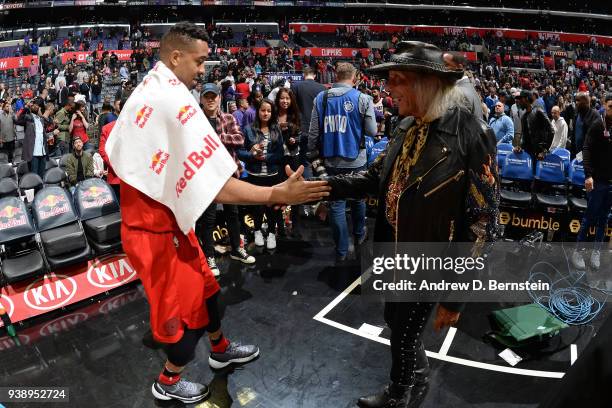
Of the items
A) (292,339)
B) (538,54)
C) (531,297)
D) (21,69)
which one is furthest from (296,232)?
(538,54)

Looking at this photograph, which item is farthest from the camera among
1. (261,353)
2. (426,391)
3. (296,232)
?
(296,232)

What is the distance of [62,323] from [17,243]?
90cm

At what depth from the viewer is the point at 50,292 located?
13.7 ft

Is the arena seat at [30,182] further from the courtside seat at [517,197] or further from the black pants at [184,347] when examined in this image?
the courtside seat at [517,197]

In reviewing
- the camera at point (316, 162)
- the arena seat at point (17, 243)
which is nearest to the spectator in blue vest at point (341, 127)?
the camera at point (316, 162)

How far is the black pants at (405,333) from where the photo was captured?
2.48 meters

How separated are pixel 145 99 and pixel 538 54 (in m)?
32.1

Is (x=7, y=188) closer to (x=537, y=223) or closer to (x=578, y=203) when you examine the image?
(x=537, y=223)

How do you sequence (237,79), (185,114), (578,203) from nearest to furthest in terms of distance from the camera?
(185,114) < (578,203) < (237,79)

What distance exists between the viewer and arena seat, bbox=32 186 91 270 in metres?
4.20

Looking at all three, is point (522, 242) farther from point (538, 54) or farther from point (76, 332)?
point (538, 54)

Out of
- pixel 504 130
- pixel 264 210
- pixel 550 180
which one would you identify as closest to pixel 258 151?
pixel 264 210

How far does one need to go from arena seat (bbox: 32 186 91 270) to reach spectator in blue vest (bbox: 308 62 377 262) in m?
2.33

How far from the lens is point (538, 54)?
96.0 ft
